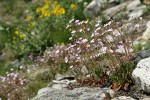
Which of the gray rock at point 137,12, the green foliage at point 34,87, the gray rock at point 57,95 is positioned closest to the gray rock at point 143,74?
the gray rock at point 57,95

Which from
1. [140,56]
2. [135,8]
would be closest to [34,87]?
[140,56]

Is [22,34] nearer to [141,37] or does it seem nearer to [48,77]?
[48,77]

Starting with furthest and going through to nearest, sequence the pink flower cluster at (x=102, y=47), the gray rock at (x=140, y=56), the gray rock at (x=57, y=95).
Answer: the gray rock at (x=140, y=56), the pink flower cluster at (x=102, y=47), the gray rock at (x=57, y=95)

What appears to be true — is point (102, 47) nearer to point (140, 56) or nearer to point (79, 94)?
point (140, 56)

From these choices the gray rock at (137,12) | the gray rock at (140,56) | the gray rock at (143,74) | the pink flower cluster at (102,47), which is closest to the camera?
the gray rock at (143,74)

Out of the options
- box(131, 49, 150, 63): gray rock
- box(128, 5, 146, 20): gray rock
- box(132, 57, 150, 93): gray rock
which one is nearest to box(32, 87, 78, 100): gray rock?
box(132, 57, 150, 93): gray rock

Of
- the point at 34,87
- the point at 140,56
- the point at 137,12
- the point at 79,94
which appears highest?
the point at 137,12

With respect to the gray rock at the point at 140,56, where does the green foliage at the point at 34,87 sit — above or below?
below

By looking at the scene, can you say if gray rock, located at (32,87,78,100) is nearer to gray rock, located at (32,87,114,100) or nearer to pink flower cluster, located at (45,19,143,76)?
gray rock, located at (32,87,114,100)

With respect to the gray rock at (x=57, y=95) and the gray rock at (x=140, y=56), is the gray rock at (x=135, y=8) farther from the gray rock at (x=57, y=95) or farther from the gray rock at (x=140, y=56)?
the gray rock at (x=57, y=95)
